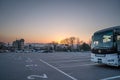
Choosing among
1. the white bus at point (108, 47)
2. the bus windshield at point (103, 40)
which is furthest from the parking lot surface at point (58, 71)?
the bus windshield at point (103, 40)

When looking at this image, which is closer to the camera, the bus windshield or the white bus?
the white bus

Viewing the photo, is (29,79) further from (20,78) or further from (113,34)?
(113,34)

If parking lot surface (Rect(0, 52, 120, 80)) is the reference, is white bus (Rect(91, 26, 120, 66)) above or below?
above

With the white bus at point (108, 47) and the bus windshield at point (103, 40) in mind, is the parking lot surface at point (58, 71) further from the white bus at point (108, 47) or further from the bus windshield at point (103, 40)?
the bus windshield at point (103, 40)

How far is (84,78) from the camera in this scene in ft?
28.4

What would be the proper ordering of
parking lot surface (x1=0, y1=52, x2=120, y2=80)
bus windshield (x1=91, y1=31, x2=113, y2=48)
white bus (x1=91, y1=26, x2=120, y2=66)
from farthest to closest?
bus windshield (x1=91, y1=31, x2=113, y2=48), white bus (x1=91, y1=26, x2=120, y2=66), parking lot surface (x1=0, y1=52, x2=120, y2=80)

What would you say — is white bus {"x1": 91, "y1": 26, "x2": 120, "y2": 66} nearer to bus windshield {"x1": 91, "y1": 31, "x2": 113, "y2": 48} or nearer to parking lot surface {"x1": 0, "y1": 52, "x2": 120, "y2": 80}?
bus windshield {"x1": 91, "y1": 31, "x2": 113, "y2": 48}

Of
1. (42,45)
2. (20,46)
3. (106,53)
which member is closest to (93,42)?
(106,53)

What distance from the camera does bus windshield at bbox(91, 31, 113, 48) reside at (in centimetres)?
1212

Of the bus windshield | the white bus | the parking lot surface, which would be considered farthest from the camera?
the bus windshield

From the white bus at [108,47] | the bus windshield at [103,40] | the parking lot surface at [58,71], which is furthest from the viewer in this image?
the bus windshield at [103,40]

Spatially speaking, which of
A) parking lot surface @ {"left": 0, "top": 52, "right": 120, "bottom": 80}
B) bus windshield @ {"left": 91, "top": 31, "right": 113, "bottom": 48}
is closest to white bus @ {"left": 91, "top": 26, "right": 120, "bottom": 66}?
bus windshield @ {"left": 91, "top": 31, "right": 113, "bottom": 48}

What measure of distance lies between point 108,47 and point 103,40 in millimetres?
892

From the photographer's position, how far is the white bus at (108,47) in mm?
11828
